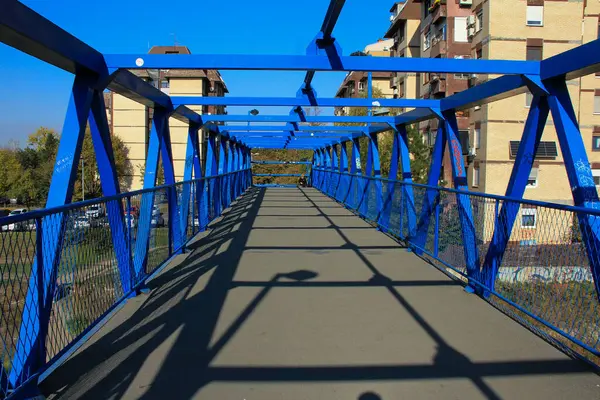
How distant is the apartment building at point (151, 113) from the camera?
89.5 feet

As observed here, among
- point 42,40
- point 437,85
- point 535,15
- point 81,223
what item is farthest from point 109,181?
point 437,85

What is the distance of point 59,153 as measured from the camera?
13.5 feet

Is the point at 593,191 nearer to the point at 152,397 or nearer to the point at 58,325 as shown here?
the point at 152,397

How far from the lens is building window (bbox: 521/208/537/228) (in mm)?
4543

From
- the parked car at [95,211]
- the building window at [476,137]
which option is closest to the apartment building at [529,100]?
the building window at [476,137]

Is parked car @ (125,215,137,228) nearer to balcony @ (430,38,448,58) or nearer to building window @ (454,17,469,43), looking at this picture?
balcony @ (430,38,448,58)

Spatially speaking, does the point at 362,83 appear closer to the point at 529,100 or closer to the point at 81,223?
Answer: the point at 529,100

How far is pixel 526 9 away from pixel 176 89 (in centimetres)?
2414

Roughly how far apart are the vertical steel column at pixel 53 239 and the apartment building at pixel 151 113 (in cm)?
2137

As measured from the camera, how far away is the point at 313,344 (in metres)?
4.07

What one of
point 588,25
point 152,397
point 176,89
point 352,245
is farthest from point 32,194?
point 588,25

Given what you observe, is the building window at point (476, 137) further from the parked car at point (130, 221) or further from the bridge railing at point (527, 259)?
the parked car at point (130, 221)

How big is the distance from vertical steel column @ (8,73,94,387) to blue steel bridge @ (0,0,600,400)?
0.01 meters

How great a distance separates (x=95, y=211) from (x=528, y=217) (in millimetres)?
3933
